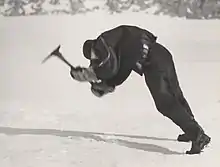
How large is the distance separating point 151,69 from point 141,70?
17mm

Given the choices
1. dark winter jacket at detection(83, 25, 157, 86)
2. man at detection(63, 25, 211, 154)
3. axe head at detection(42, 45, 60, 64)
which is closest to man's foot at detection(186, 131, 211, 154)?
man at detection(63, 25, 211, 154)

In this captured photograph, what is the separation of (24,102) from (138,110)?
21cm

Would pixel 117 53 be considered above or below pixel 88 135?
above

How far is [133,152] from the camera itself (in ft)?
2.68

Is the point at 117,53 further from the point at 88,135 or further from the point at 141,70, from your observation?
the point at 88,135

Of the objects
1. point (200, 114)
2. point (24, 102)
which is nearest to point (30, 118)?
point (24, 102)

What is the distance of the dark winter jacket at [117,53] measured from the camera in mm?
802

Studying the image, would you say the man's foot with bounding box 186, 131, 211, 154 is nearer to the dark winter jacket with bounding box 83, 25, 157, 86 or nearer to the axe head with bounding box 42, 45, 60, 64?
the dark winter jacket with bounding box 83, 25, 157, 86

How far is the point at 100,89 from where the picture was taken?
84cm

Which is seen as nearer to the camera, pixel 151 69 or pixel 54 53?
pixel 151 69

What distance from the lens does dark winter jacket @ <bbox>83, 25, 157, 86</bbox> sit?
80 cm

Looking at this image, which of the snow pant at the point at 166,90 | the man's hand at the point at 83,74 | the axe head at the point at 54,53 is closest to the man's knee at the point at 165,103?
the snow pant at the point at 166,90

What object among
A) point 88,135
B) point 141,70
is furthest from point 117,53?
point 88,135

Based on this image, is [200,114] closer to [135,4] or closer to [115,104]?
[115,104]
